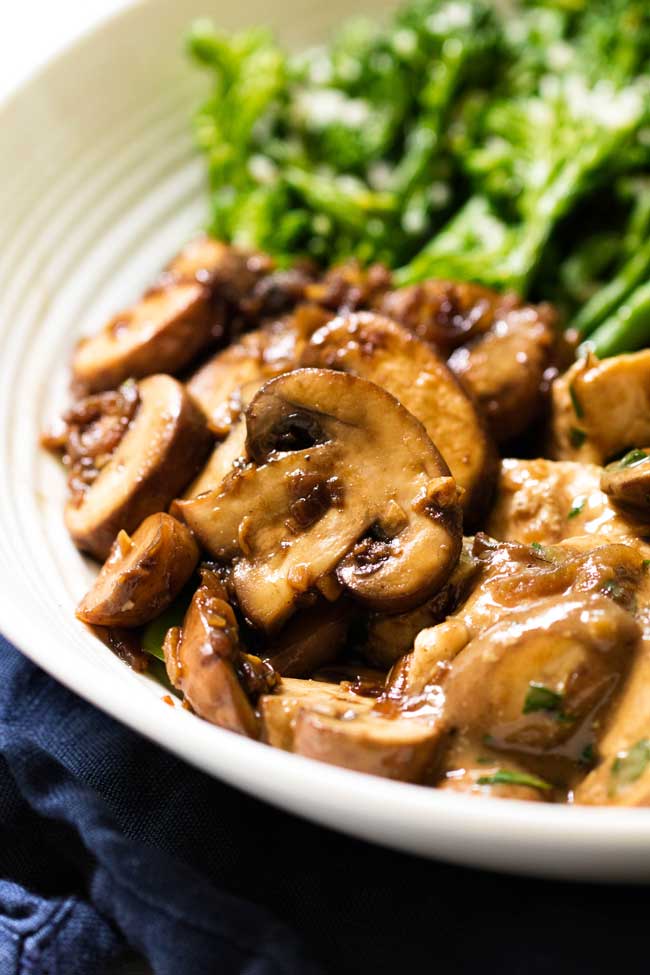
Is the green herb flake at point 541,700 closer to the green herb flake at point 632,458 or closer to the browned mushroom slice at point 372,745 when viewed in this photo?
the browned mushroom slice at point 372,745

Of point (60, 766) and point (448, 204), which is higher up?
point (60, 766)

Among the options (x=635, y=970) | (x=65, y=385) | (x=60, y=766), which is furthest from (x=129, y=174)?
(x=635, y=970)

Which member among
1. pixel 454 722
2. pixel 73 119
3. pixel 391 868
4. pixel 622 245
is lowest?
pixel 622 245

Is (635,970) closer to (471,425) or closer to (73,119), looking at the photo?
(471,425)

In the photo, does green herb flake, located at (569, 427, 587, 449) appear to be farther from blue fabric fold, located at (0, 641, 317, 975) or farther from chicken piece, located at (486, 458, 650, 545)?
blue fabric fold, located at (0, 641, 317, 975)

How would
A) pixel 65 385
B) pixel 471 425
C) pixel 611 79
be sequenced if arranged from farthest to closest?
1. pixel 611 79
2. pixel 65 385
3. pixel 471 425

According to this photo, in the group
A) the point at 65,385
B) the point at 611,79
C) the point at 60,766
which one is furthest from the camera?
the point at 611,79

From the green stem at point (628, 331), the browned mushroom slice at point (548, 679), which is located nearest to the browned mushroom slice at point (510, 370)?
the green stem at point (628, 331)
